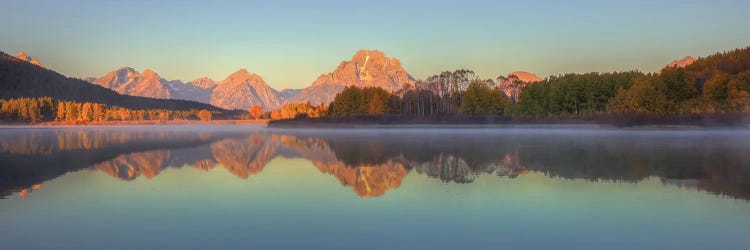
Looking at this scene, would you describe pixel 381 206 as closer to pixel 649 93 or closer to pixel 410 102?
pixel 649 93

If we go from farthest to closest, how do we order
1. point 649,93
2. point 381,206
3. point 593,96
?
point 593,96, point 649,93, point 381,206

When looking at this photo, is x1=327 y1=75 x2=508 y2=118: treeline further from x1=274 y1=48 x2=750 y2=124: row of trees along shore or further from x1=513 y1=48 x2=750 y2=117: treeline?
x1=513 y1=48 x2=750 y2=117: treeline

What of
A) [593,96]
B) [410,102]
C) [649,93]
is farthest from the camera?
[410,102]

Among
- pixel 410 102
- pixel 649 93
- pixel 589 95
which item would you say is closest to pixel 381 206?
pixel 649 93

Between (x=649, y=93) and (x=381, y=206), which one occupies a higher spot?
(x=649, y=93)

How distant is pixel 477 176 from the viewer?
2162 centimetres

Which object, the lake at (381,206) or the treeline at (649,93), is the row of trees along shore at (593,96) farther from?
the lake at (381,206)

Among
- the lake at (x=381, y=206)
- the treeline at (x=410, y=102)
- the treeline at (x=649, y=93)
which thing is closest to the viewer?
the lake at (x=381, y=206)

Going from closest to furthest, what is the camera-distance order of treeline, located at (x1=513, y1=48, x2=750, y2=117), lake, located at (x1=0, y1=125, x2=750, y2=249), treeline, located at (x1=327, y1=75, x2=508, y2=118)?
lake, located at (x1=0, y1=125, x2=750, y2=249)
treeline, located at (x1=513, y1=48, x2=750, y2=117)
treeline, located at (x1=327, y1=75, x2=508, y2=118)

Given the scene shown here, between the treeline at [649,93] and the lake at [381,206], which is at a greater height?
the treeline at [649,93]

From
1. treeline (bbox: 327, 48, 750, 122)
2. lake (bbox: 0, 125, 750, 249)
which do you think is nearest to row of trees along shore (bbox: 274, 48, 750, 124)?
treeline (bbox: 327, 48, 750, 122)

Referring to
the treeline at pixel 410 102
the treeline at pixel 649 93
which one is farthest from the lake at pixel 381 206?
the treeline at pixel 410 102

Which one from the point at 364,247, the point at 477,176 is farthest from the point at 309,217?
the point at 477,176

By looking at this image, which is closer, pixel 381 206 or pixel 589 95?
pixel 381 206
